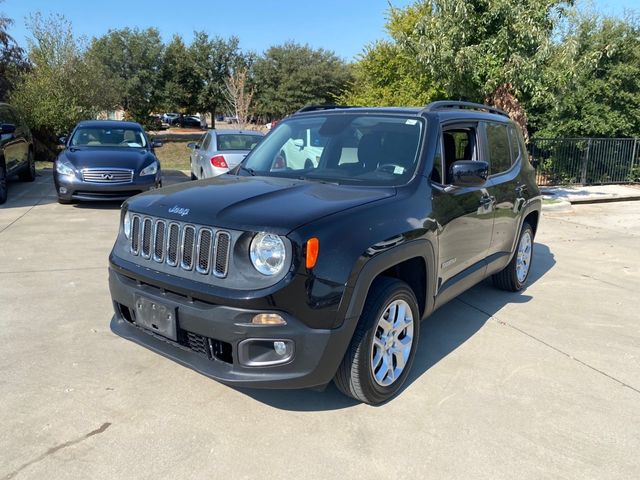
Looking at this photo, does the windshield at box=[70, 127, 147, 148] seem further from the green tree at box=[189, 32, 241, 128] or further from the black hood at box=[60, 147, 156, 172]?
the green tree at box=[189, 32, 241, 128]

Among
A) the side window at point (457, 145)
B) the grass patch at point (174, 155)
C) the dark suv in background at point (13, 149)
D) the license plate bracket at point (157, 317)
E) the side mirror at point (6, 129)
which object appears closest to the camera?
the license plate bracket at point (157, 317)

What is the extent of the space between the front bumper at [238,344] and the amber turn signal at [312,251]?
297 mm

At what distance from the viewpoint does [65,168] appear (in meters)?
9.59

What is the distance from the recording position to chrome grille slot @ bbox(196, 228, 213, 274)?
9.55ft

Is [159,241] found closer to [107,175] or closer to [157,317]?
[157,317]

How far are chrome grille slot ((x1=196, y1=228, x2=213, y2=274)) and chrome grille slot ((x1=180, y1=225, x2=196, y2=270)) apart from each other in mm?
54

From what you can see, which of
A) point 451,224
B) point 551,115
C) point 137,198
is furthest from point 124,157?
point 551,115

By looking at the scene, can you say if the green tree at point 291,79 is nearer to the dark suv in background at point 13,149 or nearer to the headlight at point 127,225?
the dark suv in background at point 13,149

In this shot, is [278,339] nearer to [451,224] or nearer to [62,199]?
[451,224]

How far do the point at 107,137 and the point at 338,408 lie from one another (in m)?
9.27

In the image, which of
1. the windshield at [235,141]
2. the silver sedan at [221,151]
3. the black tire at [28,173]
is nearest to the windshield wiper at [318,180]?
the silver sedan at [221,151]

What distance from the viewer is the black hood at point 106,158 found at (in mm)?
9531

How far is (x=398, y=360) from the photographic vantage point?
3416mm

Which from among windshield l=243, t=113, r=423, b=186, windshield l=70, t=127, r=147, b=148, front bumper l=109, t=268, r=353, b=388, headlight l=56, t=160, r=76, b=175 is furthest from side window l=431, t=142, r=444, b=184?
windshield l=70, t=127, r=147, b=148
